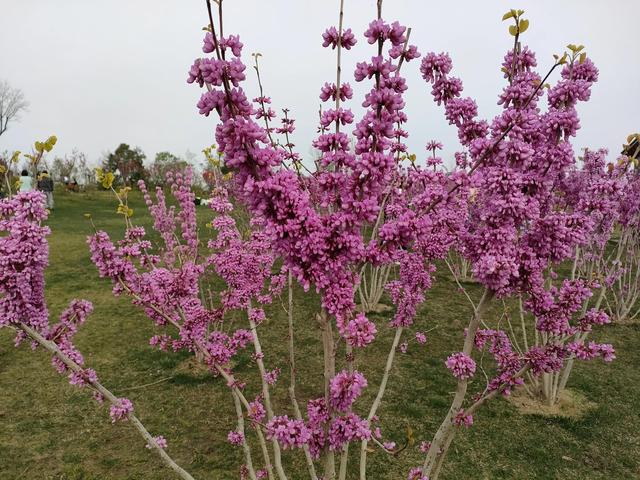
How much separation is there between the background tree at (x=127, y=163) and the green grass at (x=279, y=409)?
4152 centimetres

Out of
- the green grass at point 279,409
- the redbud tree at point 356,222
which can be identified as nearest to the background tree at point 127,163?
the green grass at point 279,409

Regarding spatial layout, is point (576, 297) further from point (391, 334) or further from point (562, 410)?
point (391, 334)

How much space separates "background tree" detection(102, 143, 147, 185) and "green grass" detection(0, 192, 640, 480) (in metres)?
41.5

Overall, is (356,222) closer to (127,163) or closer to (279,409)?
(279,409)

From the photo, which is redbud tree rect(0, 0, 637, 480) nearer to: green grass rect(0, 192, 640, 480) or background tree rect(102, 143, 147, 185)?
green grass rect(0, 192, 640, 480)

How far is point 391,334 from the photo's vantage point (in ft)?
27.6

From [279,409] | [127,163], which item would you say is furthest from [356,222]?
[127,163]

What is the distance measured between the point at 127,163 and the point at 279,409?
4809 centimetres

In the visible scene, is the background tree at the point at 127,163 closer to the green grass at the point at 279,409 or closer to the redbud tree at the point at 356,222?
the green grass at the point at 279,409

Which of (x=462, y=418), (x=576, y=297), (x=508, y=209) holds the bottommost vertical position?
(x=462, y=418)

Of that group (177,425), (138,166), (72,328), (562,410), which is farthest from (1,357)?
(138,166)

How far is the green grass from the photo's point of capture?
481 centimetres

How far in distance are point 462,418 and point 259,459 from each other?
296cm

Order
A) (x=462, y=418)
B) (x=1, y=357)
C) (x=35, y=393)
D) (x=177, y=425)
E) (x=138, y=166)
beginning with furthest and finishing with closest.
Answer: (x=138, y=166) → (x=1, y=357) → (x=35, y=393) → (x=177, y=425) → (x=462, y=418)
